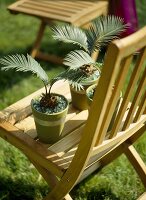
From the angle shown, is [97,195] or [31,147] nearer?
[31,147]

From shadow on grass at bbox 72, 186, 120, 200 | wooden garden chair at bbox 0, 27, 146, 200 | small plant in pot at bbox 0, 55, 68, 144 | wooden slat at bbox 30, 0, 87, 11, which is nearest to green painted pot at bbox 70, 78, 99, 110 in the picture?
wooden garden chair at bbox 0, 27, 146, 200

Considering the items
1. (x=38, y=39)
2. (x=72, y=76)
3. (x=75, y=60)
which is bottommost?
(x=38, y=39)

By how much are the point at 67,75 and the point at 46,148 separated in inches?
16.0

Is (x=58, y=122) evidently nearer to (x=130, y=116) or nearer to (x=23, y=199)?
(x=130, y=116)

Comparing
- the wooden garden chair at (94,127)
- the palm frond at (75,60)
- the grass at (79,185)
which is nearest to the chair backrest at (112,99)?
the wooden garden chair at (94,127)

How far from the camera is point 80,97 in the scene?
2.24 meters

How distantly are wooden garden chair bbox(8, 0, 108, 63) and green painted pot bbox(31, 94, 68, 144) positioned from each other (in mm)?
1566

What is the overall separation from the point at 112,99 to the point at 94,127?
0.47 ft

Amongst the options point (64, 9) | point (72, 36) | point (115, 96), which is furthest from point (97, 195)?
point (64, 9)

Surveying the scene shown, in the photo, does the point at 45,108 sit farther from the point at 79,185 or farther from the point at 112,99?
the point at 79,185

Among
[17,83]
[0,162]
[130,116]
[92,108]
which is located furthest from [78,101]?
[17,83]

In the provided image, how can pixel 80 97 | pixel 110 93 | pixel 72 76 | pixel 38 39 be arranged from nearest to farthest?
pixel 110 93 → pixel 72 76 → pixel 80 97 → pixel 38 39

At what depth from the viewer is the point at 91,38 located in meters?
2.05

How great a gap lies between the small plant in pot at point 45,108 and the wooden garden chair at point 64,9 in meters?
1.51
